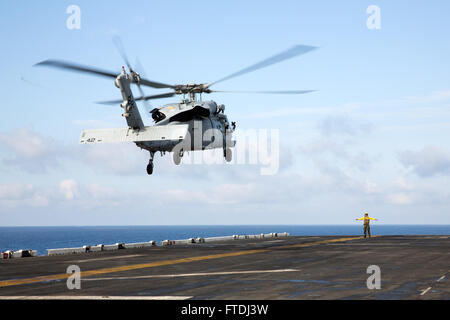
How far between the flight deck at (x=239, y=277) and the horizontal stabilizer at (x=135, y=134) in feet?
23.5

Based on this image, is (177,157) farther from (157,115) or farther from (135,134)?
(135,134)

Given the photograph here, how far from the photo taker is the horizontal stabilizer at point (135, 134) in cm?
3106

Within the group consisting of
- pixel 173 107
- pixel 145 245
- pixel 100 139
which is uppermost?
pixel 173 107

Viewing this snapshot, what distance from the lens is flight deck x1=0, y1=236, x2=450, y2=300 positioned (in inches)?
595

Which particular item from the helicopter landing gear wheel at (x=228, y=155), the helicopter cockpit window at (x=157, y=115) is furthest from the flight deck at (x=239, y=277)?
the helicopter landing gear wheel at (x=228, y=155)

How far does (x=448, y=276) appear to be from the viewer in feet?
61.3

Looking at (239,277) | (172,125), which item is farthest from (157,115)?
(239,277)

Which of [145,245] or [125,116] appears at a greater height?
[125,116]

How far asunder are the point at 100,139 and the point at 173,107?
19.6 ft

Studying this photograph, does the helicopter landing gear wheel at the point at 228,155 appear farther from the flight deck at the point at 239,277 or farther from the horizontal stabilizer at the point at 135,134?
the flight deck at the point at 239,277

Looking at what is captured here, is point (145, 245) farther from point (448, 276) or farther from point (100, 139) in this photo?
point (448, 276)
